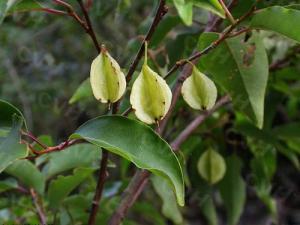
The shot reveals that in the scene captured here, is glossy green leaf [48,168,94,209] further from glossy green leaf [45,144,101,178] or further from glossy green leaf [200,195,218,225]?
glossy green leaf [200,195,218,225]

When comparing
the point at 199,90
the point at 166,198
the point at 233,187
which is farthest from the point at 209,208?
the point at 199,90

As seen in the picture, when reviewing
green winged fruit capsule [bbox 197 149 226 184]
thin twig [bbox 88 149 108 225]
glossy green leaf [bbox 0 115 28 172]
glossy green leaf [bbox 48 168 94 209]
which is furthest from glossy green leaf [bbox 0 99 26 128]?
green winged fruit capsule [bbox 197 149 226 184]

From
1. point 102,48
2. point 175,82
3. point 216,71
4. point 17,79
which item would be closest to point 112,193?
point 175,82

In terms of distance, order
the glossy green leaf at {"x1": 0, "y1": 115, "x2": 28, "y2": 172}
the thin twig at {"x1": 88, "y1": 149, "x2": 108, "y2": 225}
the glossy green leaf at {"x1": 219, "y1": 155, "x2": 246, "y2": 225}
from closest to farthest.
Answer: the glossy green leaf at {"x1": 0, "y1": 115, "x2": 28, "y2": 172} < the thin twig at {"x1": 88, "y1": 149, "x2": 108, "y2": 225} < the glossy green leaf at {"x1": 219, "y1": 155, "x2": 246, "y2": 225}

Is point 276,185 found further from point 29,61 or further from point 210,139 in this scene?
point 29,61

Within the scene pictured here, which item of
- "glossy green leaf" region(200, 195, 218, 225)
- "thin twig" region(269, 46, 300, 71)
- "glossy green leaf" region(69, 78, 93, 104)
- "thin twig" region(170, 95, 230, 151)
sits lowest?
"glossy green leaf" region(200, 195, 218, 225)

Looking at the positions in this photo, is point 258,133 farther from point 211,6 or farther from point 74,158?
point 211,6

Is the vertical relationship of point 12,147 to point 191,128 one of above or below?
above
